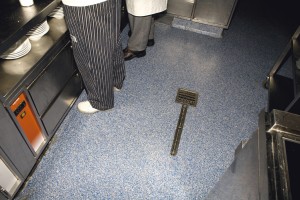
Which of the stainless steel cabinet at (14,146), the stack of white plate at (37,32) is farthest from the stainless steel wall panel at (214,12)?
the stainless steel cabinet at (14,146)

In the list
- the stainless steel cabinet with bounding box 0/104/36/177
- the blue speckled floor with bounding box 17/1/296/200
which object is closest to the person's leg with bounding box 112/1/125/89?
the blue speckled floor with bounding box 17/1/296/200

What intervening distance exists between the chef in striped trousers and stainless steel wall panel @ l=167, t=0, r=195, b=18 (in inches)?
56.5

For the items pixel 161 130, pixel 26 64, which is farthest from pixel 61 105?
pixel 161 130

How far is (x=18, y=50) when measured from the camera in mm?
1294

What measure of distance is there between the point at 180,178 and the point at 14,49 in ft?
4.40

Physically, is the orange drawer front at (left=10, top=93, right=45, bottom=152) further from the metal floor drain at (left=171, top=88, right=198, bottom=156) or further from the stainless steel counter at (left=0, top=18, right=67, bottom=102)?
the metal floor drain at (left=171, top=88, right=198, bottom=156)

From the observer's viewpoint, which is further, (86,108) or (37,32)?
(86,108)

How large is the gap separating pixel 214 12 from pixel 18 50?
88.8 inches

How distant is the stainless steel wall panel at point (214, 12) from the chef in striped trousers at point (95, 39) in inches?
58.5

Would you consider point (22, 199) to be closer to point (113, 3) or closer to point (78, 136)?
point (78, 136)

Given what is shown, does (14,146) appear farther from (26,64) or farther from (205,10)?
(205,10)

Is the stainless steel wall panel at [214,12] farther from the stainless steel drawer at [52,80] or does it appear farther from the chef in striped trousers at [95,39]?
the stainless steel drawer at [52,80]

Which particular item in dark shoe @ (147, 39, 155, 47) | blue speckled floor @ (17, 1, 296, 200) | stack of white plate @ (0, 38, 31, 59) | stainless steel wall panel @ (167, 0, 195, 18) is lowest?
blue speckled floor @ (17, 1, 296, 200)

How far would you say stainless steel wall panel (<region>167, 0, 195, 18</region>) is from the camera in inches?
111
